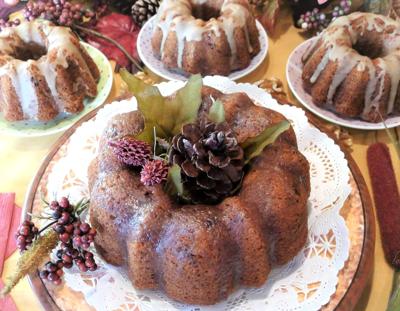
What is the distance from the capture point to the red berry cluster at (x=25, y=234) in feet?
3.52

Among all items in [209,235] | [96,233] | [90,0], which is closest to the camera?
[209,235]

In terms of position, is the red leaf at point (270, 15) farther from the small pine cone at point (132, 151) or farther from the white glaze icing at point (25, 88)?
the small pine cone at point (132, 151)

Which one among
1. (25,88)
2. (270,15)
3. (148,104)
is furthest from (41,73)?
(270,15)

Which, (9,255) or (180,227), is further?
(9,255)

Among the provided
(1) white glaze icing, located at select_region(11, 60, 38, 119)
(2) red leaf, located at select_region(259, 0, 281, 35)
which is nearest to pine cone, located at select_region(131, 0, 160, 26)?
(2) red leaf, located at select_region(259, 0, 281, 35)

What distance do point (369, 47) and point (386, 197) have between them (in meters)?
0.53

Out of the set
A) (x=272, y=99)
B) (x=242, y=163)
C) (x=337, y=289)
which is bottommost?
(x=337, y=289)

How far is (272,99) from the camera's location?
1.44 meters

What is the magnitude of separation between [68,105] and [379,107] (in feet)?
3.16

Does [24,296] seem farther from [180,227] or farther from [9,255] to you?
[180,227]

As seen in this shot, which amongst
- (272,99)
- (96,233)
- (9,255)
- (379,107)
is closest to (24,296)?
(9,255)

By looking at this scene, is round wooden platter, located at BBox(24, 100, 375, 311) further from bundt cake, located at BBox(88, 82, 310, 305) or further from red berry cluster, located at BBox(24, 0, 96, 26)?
red berry cluster, located at BBox(24, 0, 96, 26)

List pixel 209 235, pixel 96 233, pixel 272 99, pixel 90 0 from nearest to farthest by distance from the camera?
pixel 209 235 → pixel 96 233 → pixel 272 99 → pixel 90 0

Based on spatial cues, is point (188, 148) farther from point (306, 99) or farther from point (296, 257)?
point (306, 99)
